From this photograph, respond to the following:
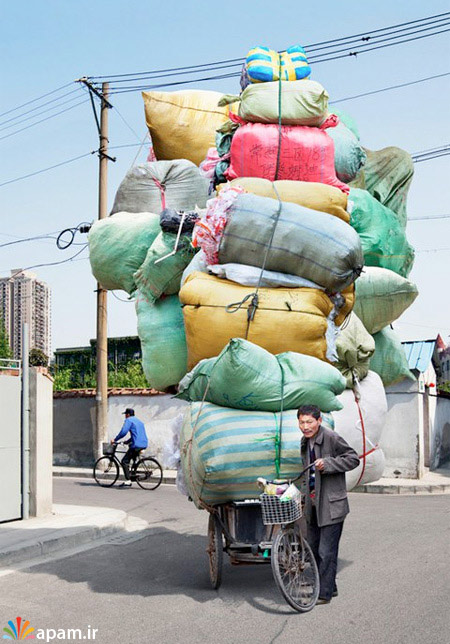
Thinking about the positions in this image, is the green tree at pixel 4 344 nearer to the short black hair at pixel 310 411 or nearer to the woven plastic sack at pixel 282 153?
the woven plastic sack at pixel 282 153

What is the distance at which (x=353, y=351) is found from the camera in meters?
8.16

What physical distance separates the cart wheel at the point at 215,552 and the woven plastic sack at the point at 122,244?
9.11ft

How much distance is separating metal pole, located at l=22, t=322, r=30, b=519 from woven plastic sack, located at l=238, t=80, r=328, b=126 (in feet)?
15.8

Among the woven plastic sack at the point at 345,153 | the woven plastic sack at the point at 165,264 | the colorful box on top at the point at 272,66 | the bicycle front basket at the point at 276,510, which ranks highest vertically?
the colorful box on top at the point at 272,66

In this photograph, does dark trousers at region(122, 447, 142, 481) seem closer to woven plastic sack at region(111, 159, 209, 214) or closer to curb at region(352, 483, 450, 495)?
curb at region(352, 483, 450, 495)

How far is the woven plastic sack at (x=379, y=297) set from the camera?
33.6 feet

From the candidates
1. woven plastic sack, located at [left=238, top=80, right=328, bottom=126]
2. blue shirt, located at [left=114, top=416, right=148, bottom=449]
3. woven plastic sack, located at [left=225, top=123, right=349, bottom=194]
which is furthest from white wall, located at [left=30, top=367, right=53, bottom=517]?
woven plastic sack, located at [left=238, top=80, right=328, bottom=126]

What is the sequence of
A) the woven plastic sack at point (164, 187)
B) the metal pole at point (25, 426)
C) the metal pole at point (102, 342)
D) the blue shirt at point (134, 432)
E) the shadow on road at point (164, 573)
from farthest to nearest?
the metal pole at point (102, 342), the blue shirt at point (134, 432), the metal pole at point (25, 426), the woven plastic sack at point (164, 187), the shadow on road at point (164, 573)

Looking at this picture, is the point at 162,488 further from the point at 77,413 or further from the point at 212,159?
the point at 212,159

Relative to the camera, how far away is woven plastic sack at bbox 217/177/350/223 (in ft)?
22.7

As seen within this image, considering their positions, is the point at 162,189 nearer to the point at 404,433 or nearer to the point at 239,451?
the point at 239,451

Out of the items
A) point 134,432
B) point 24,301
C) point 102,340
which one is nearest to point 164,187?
point 134,432

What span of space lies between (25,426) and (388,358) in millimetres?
5015

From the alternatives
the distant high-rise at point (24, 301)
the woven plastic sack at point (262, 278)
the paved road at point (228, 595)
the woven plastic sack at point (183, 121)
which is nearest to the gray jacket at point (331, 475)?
the paved road at point (228, 595)
